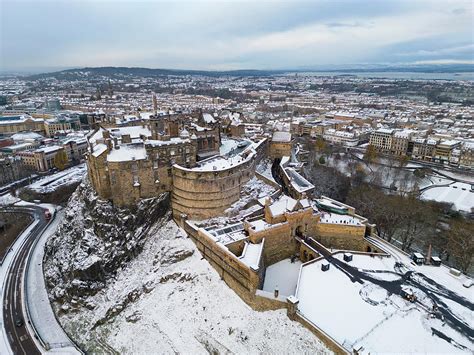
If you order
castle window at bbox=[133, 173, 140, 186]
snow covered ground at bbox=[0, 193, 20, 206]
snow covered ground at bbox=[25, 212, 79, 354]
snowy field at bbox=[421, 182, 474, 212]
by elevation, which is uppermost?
castle window at bbox=[133, 173, 140, 186]

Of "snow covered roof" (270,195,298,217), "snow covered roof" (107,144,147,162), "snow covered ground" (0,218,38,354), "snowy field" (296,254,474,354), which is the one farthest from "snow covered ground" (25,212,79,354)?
"snowy field" (296,254,474,354)

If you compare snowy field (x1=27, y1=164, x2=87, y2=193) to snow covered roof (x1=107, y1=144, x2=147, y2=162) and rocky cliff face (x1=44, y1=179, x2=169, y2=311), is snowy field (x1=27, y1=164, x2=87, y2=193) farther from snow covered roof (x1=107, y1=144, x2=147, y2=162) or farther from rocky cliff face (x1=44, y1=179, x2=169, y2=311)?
snow covered roof (x1=107, y1=144, x2=147, y2=162)

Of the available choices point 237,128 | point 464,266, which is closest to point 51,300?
point 237,128

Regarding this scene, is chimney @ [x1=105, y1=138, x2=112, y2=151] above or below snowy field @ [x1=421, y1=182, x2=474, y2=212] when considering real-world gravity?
above

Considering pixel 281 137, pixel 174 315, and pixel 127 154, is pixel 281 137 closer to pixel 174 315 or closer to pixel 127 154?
pixel 127 154

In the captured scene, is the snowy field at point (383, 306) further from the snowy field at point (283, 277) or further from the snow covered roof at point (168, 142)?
the snow covered roof at point (168, 142)

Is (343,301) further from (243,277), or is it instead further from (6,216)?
(6,216)
